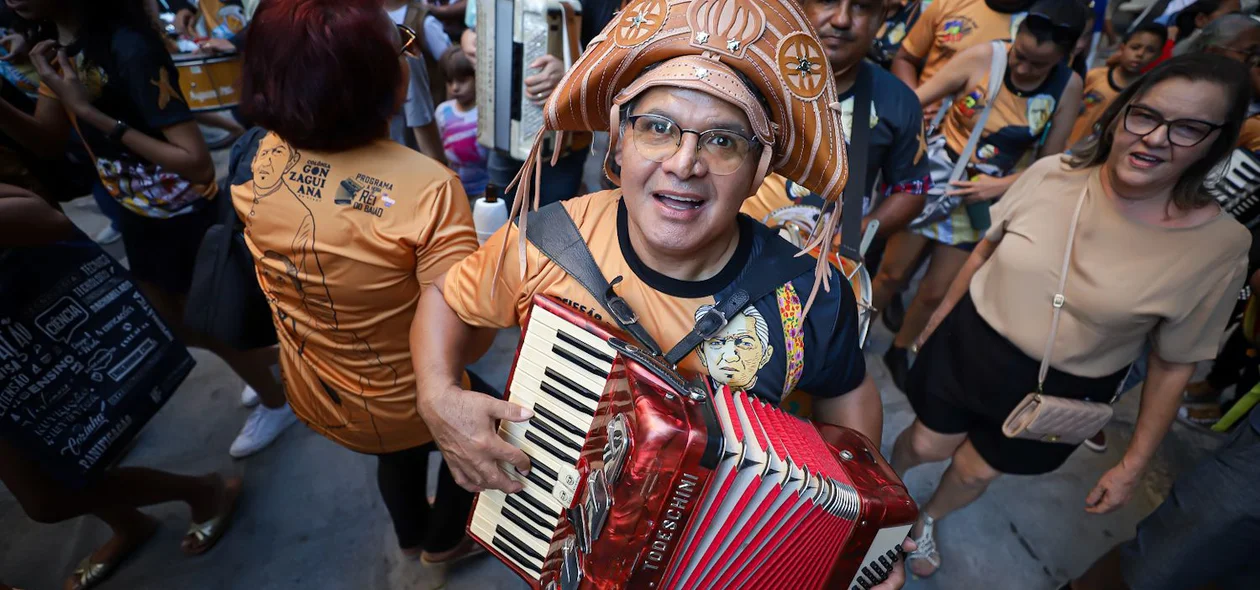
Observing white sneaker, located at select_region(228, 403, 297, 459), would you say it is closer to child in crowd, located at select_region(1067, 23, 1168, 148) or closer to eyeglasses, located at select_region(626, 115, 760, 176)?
eyeglasses, located at select_region(626, 115, 760, 176)

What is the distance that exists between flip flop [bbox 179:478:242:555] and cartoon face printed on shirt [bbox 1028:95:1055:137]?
4291 millimetres

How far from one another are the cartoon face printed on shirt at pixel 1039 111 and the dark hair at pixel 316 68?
299cm

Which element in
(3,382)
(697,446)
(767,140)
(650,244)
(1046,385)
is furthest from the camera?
(1046,385)

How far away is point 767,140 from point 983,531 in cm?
268

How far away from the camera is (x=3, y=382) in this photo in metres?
1.68

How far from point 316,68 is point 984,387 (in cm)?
244

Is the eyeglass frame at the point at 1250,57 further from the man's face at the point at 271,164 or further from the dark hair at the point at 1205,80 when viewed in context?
the man's face at the point at 271,164

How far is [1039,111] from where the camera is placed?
2877 millimetres

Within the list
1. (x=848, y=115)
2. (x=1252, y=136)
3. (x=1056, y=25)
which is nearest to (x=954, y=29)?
(x=1056, y=25)

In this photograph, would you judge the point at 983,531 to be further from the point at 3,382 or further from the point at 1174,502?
the point at 3,382

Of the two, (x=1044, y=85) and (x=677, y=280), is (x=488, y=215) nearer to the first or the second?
(x=677, y=280)

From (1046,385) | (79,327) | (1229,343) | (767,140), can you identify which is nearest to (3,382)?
(79,327)

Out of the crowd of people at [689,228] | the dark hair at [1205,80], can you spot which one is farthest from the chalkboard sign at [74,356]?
the dark hair at [1205,80]

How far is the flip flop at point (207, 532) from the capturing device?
2.52 metres
